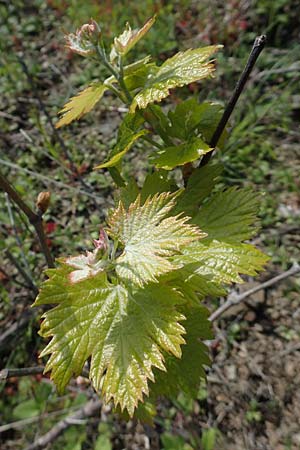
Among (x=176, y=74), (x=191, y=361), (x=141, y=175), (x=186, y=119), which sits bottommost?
(x=141, y=175)

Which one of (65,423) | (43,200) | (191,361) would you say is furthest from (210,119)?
(65,423)

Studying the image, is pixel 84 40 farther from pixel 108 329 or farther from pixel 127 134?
pixel 108 329

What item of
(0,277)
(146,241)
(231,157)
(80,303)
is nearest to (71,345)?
(80,303)

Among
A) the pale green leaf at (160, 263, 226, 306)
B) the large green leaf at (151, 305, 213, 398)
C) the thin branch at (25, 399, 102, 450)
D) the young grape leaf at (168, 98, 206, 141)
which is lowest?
the thin branch at (25, 399, 102, 450)

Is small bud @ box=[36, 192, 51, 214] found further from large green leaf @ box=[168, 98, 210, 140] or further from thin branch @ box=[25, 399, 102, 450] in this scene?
thin branch @ box=[25, 399, 102, 450]

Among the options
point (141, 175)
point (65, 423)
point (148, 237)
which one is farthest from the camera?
point (141, 175)

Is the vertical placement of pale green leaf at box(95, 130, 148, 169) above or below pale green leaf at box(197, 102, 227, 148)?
above

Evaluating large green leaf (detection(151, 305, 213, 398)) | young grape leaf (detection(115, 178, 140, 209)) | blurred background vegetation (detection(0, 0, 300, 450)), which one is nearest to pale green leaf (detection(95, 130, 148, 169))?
young grape leaf (detection(115, 178, 140, 209))
